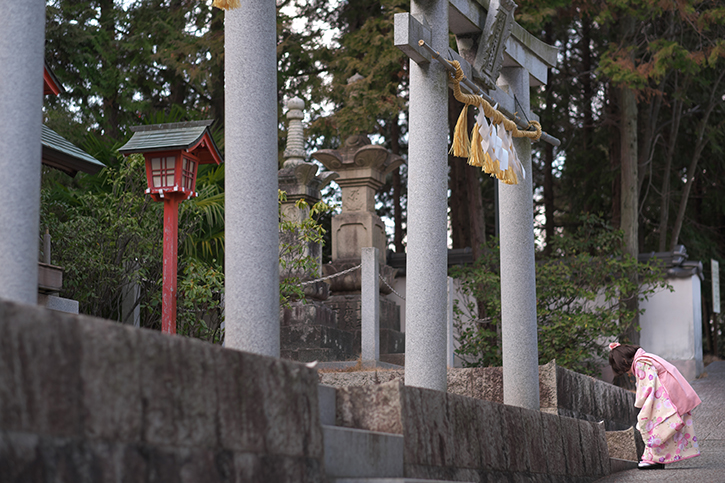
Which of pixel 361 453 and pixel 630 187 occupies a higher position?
pixel 630 187

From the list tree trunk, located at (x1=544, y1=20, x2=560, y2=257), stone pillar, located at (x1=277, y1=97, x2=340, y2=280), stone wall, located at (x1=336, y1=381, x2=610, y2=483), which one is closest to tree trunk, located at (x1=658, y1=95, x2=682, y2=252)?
tree trunk, located at (x1=544, y1=20, x2=560, y2=257)

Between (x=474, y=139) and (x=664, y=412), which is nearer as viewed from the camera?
(x=474, y=139)

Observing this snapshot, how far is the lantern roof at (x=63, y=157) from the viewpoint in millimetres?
7594

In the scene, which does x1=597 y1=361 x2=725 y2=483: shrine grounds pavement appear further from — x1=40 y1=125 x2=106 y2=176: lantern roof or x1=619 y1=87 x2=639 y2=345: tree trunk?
x1=40 y1=125 x2=106 y2=176: lantern roof

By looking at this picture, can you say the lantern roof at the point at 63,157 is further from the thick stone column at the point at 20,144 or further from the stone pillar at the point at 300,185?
Answer: the thick stone column at the point at 20,144

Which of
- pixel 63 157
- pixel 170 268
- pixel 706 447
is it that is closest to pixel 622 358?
pixel 706 447

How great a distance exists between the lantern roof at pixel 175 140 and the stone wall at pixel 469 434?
3239mm

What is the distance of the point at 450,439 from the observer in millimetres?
4473

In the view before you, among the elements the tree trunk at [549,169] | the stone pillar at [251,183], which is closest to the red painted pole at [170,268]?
the stone pillar at [251,183]

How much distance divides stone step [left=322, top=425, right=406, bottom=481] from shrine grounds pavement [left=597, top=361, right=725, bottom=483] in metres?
3.13

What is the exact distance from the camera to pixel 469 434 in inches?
186

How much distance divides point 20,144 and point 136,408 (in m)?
1.61

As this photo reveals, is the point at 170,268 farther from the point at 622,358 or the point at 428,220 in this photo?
the point at 622,358

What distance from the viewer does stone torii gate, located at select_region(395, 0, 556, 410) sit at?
5.38 metres
